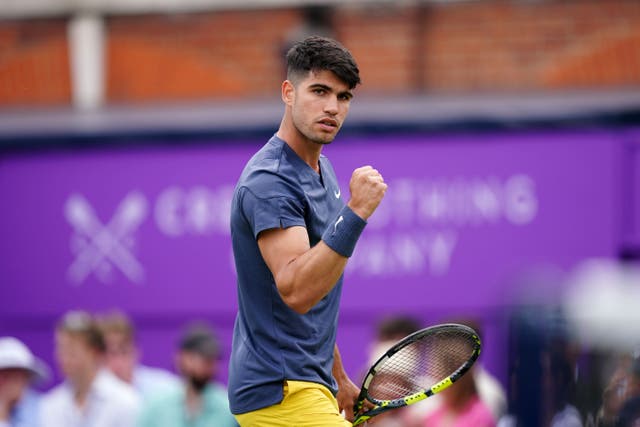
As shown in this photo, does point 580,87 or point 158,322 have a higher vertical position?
point 580,87

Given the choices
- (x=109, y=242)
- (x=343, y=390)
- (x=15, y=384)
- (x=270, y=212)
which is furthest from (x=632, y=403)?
(x=109, y=242)

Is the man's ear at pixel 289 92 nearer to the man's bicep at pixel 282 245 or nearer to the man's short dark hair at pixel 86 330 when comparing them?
the man's bicep at pixel 282 245

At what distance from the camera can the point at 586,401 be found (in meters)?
4.99

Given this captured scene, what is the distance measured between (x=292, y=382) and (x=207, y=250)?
7481mm

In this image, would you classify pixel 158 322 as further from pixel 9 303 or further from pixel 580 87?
pixel 580 87

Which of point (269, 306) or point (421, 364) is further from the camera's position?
point (421, 364)

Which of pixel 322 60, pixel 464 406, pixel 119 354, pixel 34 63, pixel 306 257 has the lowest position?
pixel 464 406

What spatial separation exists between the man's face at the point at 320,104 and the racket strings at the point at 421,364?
962 mm

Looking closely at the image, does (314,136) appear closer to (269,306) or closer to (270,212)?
(270,212)

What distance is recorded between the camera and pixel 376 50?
12930 millimetres

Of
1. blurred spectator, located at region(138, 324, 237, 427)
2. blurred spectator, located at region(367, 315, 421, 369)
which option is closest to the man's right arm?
blurred spectator, located at region(367, 315, 421, 369)

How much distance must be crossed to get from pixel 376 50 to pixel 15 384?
4988mm

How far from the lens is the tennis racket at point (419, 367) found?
5.30 m

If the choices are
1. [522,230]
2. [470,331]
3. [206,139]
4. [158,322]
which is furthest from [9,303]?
[470,331]
